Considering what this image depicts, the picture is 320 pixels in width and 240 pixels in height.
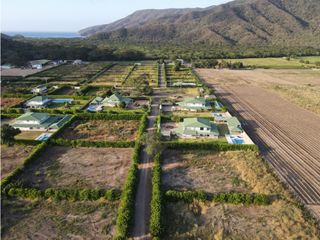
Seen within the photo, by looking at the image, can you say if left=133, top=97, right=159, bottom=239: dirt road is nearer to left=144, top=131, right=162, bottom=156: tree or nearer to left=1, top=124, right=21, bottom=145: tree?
left=144, top=131, right=162, bottom=156: tree

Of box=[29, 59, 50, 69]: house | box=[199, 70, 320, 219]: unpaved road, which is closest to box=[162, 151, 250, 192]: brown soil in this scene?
box=[199, 70, 320, 219]: unpaved road

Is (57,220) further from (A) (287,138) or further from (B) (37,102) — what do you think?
(B) (37,102)

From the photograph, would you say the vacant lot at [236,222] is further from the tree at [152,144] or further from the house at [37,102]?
the house at [37,102]

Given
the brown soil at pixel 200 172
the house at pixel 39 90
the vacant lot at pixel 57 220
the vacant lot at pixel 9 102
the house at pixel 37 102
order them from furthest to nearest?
1. the house at pixel 39 90
2. the vacant lot at pixel 9 102
3. the house at pixel 37 102
4. the brown soil at pixel 200 172
5. the vacant lot at pixel 57 220

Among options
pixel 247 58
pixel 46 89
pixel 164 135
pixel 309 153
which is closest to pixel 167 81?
pixel 46 89

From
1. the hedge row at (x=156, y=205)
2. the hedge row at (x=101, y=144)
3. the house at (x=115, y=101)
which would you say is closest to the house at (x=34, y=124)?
the hedge row at (x=101, y=144)

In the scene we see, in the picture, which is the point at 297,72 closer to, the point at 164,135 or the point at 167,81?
the point at 167,81
